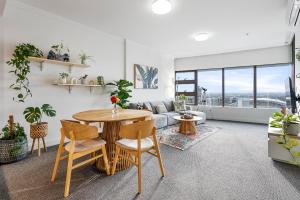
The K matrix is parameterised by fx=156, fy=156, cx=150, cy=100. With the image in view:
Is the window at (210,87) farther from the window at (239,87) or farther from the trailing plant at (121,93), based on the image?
the trailing plant at (121,93)

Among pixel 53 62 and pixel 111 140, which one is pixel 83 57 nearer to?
pixel 53 62

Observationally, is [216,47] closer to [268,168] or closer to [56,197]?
[268,168]

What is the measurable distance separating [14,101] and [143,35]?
Answer: 331 centimetres

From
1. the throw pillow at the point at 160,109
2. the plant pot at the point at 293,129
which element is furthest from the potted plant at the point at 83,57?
the plant pot at the point at 293,129

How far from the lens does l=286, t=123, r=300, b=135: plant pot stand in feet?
7.98

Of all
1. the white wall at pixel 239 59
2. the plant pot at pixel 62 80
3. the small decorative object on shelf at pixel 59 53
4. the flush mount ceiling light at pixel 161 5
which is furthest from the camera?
the white wall at pixel 239 59

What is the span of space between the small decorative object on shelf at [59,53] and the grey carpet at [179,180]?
1.82 m

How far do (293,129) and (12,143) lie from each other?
4.42 metres

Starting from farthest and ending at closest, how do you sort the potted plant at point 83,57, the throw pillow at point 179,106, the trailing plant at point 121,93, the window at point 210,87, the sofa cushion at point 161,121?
the window at point 210,87, the throw pillow at point 179,106, the sofa cushion at point 161,121, the trailing plant at point 121,93, the potted plant at point 83,57

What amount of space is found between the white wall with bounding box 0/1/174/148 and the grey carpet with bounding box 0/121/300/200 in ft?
3.23

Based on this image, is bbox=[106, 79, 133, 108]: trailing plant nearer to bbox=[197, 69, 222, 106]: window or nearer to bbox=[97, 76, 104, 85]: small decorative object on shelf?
bbox=[97, 76, 104, 85]: small decorative object on shelf

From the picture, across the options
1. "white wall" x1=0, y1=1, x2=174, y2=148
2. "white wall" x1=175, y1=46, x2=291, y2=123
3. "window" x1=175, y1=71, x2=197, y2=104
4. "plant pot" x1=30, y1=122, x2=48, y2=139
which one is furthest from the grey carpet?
"window" x1=175, y1=71, x2=197, y2=104

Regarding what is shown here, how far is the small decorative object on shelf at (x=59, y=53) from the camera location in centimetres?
304

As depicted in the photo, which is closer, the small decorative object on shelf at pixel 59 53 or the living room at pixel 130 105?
the living room at pixel 130 105
